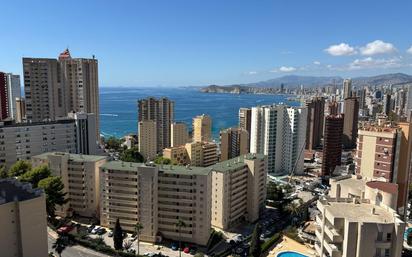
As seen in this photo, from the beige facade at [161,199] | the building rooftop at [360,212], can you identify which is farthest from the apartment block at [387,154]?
the building rooftop at [360,212]

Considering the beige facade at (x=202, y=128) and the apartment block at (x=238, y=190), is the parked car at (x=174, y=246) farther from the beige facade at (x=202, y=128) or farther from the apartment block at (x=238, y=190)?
the beige facade at (x=202, y=128)

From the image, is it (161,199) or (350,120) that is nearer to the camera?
(161,199)

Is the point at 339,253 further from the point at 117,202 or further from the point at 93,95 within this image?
the point at 93,95

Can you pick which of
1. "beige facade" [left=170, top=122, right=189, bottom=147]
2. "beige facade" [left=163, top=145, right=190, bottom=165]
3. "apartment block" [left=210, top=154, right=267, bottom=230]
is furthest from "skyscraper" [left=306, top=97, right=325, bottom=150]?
"apartment block" [left=210, top=154, right=267, bottom=230]

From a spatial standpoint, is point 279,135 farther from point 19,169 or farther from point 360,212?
point 360,212

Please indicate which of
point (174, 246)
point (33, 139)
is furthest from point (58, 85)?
point (174, 246)
